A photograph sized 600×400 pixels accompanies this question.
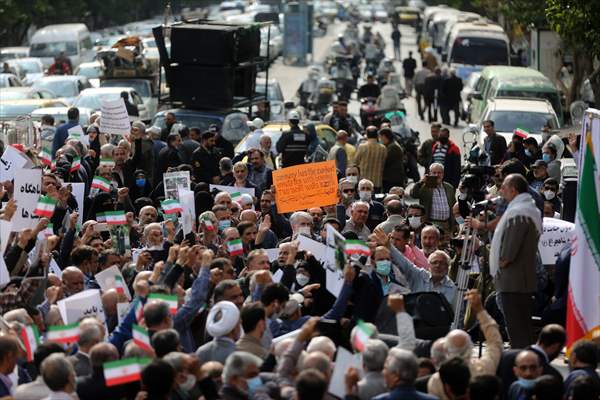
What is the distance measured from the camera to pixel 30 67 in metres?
48.6

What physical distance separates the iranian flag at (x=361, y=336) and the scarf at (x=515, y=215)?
2.39 m

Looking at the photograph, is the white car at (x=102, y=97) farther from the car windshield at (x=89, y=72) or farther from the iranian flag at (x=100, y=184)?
the iranian flag at (x=100, y=184)

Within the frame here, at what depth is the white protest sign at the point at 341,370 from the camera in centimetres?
955

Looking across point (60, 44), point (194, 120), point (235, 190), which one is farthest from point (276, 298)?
point (60, 44)

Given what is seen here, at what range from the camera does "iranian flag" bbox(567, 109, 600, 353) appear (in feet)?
38.2

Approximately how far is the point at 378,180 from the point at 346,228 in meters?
5.57

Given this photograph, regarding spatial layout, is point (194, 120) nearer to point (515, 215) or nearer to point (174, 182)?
point (174, 182)

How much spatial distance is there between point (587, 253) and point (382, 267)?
1.97 m

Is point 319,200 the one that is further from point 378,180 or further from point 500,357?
point 500,357

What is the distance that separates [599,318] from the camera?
11.6m

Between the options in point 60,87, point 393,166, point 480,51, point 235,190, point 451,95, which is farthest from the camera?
point 480,51

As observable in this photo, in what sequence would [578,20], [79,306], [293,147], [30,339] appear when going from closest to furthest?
[30,339], [79,306], [293,147], [578,20]

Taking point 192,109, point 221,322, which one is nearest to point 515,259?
point 221,322

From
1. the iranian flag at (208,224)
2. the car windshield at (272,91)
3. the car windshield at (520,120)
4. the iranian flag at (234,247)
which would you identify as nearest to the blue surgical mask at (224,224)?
the iranian flag at (208,224)
